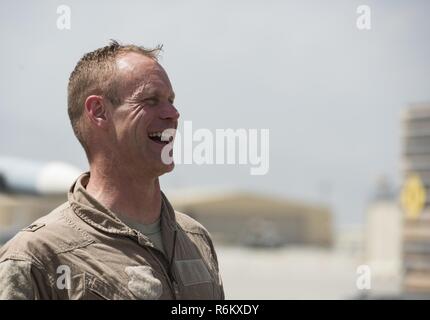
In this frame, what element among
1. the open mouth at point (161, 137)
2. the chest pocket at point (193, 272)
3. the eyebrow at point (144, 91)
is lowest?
the chest pocket at point (193, 272)

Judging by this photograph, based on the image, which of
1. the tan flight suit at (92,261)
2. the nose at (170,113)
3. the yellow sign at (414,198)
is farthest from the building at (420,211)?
the nose at (170,113)

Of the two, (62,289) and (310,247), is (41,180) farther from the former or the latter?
(310,247)

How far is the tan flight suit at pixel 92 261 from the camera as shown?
2.18 metres

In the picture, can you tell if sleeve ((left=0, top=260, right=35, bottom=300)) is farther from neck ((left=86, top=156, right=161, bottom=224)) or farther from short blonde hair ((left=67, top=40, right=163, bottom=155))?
short blonde hair ((left=67, top=40, right=163, bottom=155))

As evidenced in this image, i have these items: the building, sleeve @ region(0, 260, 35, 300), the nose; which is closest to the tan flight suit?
sleeve @ region(0, 260, 35, 300)

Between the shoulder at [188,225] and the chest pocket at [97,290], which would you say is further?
the shoulder at [188,225]

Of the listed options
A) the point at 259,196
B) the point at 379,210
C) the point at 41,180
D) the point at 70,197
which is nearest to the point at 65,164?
the point at 41,180

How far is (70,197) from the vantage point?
2.50m

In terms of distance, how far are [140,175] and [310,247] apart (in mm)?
65250

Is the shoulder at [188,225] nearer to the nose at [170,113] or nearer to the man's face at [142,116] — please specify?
the man's face at [142,116]

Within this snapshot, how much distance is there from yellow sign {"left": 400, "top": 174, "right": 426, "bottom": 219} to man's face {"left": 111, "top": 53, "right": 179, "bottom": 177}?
55.6ft

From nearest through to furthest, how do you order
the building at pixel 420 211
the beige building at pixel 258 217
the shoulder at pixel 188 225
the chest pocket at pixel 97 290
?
the chest pocket at pixel 97 290
the shoulder at pixel 188 225
the building at pixel 420 211
the beige building at pixel 258 217

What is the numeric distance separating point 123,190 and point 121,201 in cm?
4

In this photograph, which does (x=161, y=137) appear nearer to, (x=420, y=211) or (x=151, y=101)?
(x=151, y=101)
